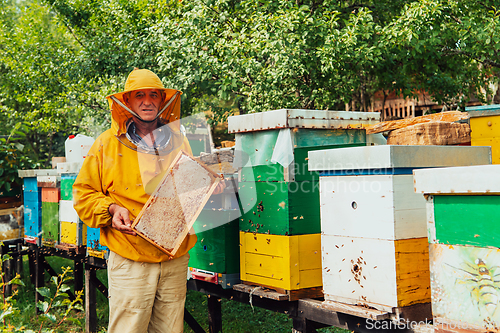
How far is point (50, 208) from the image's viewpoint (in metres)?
5.41

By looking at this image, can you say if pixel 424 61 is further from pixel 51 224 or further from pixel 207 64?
pixel 51 224

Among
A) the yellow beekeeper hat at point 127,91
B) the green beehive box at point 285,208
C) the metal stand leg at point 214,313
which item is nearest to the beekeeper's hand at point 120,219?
the yellow beekeeper hat at point 127,91

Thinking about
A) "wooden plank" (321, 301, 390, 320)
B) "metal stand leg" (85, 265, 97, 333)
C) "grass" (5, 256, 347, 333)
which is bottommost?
"grass" (5, 256, 347, 333)

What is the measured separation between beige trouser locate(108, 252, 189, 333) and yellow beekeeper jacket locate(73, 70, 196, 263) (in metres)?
0.08

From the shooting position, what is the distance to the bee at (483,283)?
1.71 metres

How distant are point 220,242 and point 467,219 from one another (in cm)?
181

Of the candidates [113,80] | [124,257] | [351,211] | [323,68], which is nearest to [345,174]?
[351,211]

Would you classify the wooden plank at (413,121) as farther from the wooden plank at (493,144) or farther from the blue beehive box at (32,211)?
the blue beehive box at (32,211)

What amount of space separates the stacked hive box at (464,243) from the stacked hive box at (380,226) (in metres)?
0.21

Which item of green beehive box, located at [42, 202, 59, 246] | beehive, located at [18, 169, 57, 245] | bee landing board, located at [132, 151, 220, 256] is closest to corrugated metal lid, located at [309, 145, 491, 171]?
bee landing board, located at [132, 151, 220, 256]

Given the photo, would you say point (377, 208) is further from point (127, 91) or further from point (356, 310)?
point (127, 91)

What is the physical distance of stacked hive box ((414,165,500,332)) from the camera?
5.63ft

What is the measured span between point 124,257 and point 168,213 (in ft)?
1.41

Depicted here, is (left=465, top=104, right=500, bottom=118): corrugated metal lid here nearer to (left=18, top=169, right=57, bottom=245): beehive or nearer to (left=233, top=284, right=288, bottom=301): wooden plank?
(left=233, top=284, right=288, bottom=301): wooden plank
